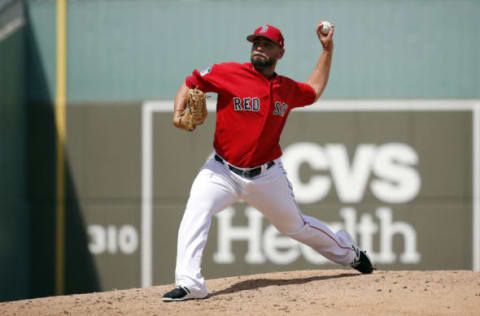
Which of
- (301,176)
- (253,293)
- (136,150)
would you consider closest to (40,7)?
(136,150)

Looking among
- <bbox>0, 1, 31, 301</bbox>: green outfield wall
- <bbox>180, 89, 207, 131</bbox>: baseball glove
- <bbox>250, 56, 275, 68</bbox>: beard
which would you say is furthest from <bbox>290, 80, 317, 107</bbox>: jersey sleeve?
<bbox>0, 1, 31, 301</bbox>: green outfield wall

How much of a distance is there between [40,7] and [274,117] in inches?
196

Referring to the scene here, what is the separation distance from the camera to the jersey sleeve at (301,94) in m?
4.79

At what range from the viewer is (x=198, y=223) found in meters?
4.46

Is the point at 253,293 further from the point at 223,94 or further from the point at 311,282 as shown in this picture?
the point at 223,94

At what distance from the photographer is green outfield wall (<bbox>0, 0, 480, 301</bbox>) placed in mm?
8156

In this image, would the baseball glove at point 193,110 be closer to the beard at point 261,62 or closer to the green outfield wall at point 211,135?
the beard at point 261,62

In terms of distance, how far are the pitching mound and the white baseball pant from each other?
0.77 feet

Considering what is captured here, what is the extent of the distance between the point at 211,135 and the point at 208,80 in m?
3.61

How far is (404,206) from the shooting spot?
26.8ft

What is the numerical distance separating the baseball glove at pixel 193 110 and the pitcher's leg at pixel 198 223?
13.7 inches

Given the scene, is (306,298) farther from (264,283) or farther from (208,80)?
(208,80)

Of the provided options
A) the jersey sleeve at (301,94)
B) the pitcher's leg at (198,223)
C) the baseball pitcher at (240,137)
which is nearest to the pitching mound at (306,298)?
the pitcher's leg at (198,223)

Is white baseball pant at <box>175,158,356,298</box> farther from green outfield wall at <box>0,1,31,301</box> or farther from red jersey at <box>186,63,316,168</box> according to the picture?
green outfield wall at <box>0,1,31,301</box>
